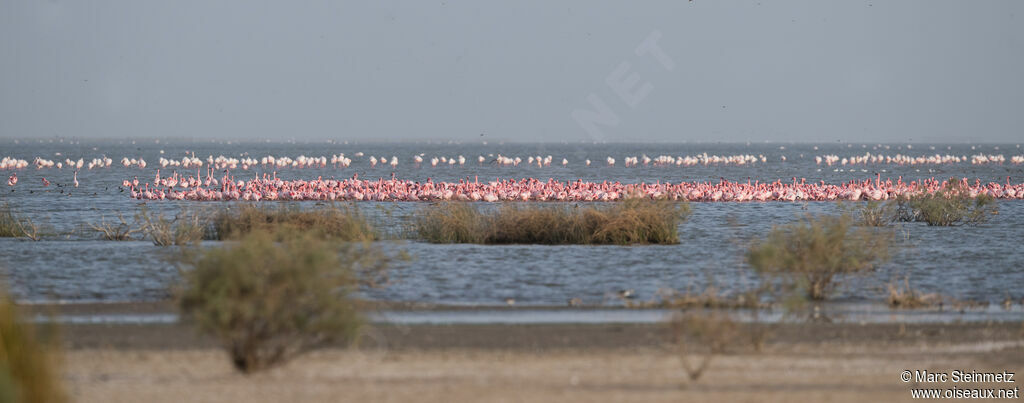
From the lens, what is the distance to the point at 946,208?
2564 cm

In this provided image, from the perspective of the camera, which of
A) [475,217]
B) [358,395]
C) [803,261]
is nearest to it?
[358,395]

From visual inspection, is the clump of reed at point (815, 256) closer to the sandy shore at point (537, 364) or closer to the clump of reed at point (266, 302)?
the sandy shore at point (537, 364)

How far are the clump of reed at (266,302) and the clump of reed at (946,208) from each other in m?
20.1

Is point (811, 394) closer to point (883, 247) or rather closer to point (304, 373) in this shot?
point (304, 373)

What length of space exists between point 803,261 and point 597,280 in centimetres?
351

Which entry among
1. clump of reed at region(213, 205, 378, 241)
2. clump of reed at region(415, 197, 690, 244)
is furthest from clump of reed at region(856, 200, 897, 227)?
clump of reed at region(213, 205, 378, 241)

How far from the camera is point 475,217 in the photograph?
2145 cm

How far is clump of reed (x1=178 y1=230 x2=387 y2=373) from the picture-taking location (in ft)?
27.0

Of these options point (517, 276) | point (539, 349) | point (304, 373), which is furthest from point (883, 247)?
point (304, 373)

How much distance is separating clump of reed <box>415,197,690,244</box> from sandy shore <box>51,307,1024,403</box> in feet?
29.4

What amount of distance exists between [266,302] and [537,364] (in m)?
2.41

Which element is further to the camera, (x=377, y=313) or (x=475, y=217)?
(x=475, y=217)

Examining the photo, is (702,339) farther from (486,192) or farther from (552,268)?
(486,192)

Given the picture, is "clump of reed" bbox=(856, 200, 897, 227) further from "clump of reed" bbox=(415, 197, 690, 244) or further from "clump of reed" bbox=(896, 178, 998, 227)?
"clump of reed" bbox=(415, 197, 690, 244)
